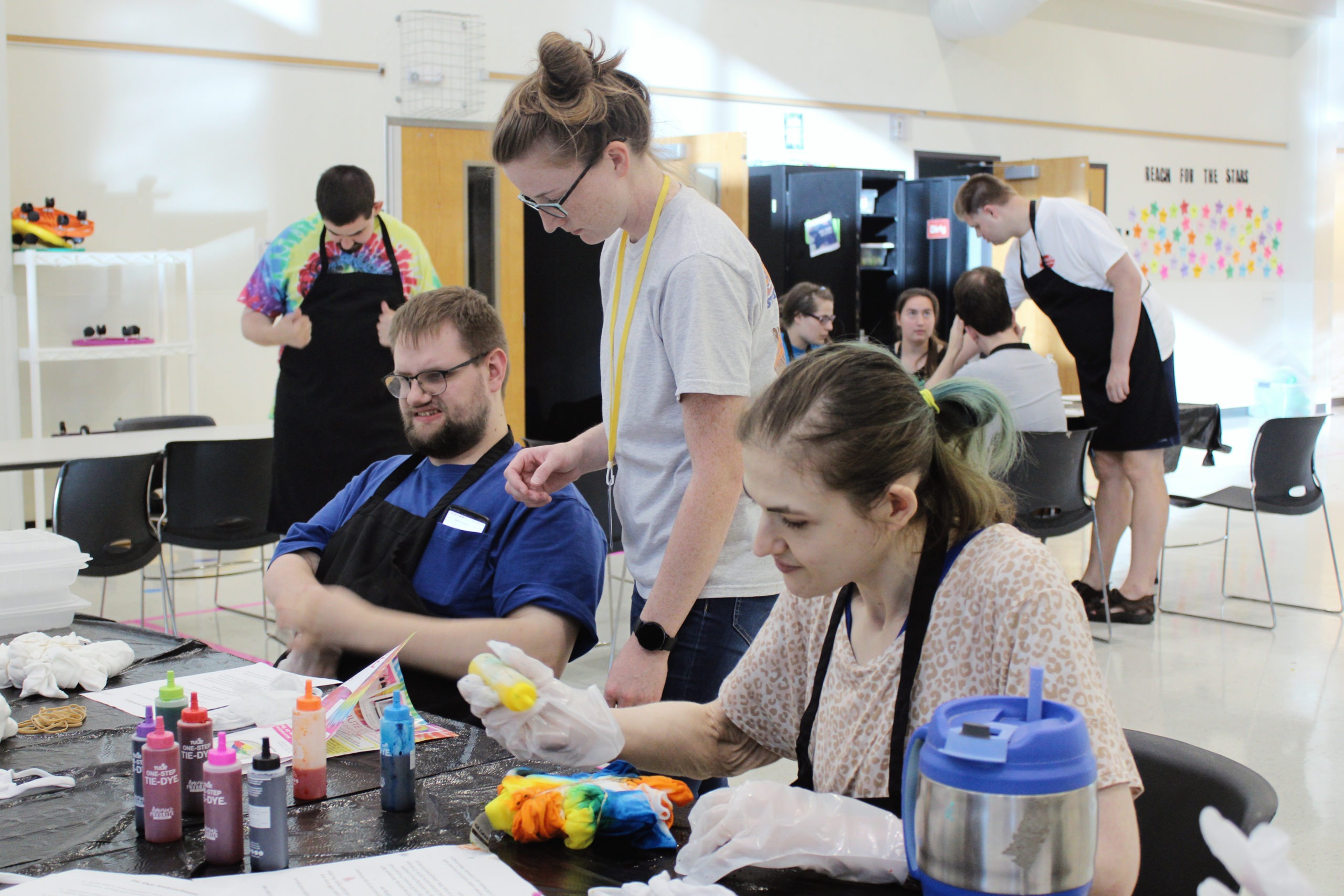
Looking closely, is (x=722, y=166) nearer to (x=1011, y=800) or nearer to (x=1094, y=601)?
(x=1094, y=601)

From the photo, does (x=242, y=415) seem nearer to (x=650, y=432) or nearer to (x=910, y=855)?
(x=650, y=432)

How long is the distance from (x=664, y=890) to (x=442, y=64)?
6.48 meters

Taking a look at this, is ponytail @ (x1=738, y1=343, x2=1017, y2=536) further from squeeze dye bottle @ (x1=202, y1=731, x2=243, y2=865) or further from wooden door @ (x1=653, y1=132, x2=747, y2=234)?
wooden door @ (x1=653, y1=132, x2=747, y2=234)

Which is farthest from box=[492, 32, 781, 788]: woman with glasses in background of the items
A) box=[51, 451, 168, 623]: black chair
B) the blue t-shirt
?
box=[51, 451, 168, 623]: black chair

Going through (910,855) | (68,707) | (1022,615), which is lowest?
(68,707)

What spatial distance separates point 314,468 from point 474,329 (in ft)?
4.53

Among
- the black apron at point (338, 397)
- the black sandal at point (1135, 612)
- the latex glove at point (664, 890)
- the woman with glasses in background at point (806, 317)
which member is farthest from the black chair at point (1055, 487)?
the latex glove at point (664, 890)

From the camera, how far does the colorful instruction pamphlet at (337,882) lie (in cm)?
103

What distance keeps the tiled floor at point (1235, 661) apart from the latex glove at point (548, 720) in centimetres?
154

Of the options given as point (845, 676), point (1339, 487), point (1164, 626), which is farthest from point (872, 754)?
point (1339, 487)

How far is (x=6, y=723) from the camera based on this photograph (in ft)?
4.85

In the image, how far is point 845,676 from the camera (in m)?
1.28

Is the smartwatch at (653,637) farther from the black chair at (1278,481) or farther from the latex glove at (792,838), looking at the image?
the black chair at (1278,481)

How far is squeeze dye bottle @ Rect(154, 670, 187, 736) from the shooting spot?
1.31 meters
